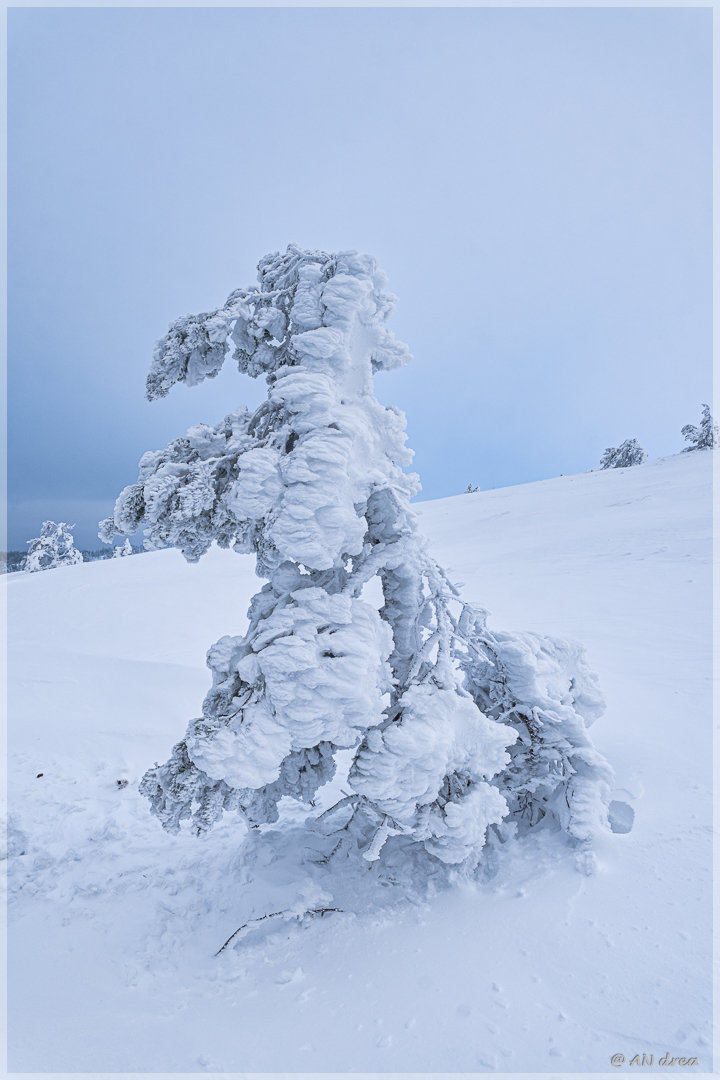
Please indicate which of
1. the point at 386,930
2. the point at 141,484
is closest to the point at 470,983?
the point at 386,930

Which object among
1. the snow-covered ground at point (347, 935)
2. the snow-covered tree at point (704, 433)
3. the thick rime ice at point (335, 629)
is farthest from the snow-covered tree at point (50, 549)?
the snow-covered tree at point (704, 433)

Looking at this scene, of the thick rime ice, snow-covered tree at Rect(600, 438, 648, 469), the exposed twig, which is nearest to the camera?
the thick rime ice

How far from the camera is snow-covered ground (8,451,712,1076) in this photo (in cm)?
264

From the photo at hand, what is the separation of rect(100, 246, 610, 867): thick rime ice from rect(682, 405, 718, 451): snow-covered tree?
29.0 metres

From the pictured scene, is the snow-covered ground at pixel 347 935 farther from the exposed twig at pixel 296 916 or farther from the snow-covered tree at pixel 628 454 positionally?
the snow-covered tree at pixel 628 454

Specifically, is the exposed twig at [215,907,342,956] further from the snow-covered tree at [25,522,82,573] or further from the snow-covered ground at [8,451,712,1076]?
the snow-covered tree at [25,522,82,573]

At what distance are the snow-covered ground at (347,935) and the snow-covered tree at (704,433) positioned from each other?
79.9 ft

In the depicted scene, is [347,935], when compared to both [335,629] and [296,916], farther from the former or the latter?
[335,629]

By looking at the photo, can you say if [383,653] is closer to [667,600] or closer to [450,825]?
[450,825]

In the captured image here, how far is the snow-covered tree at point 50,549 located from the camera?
29.1 m

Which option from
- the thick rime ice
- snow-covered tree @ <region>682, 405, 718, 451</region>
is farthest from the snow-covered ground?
snow-covered tree @ <region>682, 405, 718, 451</region>

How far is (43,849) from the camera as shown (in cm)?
500

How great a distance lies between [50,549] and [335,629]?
31623 millimetres

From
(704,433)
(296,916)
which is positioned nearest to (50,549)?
(296,916)
